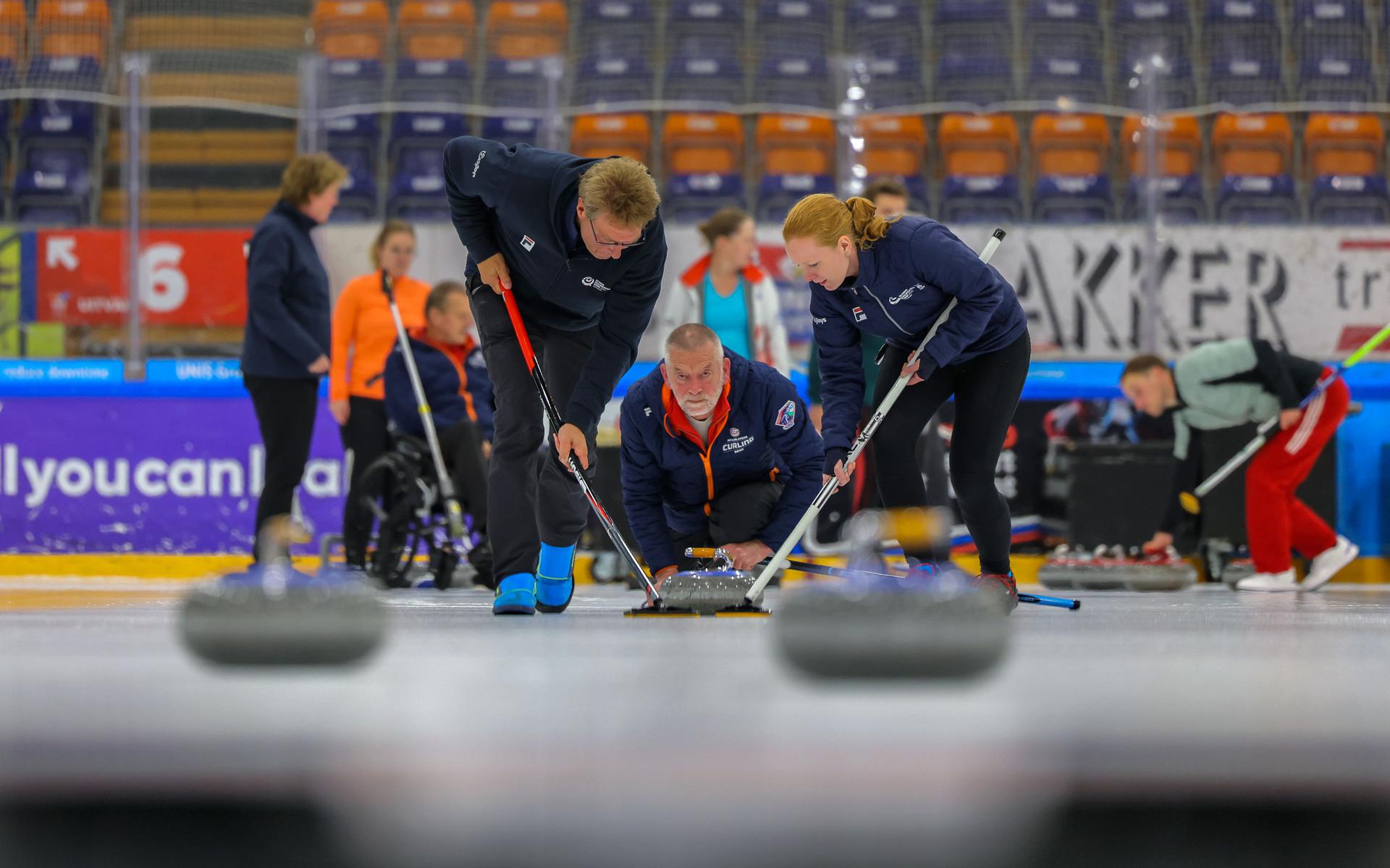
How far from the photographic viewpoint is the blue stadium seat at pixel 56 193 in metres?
→ 6.50

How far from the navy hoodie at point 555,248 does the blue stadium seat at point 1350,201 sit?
15.1 ft

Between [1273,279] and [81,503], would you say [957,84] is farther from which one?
[81,503]

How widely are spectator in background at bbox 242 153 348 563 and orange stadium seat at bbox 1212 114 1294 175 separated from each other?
4.32 meters

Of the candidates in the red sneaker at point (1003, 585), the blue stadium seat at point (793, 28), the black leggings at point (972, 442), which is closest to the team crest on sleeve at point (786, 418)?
the black leggings at point (972, 442)

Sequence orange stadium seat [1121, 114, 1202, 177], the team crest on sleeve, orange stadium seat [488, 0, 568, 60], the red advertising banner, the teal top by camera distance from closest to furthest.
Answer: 1. the team crest on sleeve
2. the teal top
3. the red advertising banner
4. orange stadium seat [1121, 114, 1202, 177]
5. orange stadium seat [488, 0, 568, 60]

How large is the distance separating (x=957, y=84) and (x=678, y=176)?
4.98 feet

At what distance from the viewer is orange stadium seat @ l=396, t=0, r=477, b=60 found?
24.7 feet

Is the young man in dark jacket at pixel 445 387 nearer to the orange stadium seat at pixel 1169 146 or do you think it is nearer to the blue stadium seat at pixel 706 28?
the blue stadium seat at pixel 706 28

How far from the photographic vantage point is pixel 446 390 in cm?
511

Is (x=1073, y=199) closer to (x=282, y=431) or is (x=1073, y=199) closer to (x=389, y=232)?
(x=389, y=232)

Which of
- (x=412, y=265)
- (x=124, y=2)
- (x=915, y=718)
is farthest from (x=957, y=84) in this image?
(x=915, y=718)

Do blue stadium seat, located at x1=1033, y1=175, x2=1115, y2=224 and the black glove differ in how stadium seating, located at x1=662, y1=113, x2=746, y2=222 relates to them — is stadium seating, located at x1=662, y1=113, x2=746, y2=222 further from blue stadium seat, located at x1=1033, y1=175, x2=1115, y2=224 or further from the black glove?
the black glove

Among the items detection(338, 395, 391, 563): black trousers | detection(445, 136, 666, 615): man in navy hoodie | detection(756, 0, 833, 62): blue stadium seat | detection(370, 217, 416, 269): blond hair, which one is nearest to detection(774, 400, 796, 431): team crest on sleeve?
detection(445, 136, 666, 615): man in navy hoodie

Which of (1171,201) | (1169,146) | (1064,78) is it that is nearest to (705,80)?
(1064,78)
